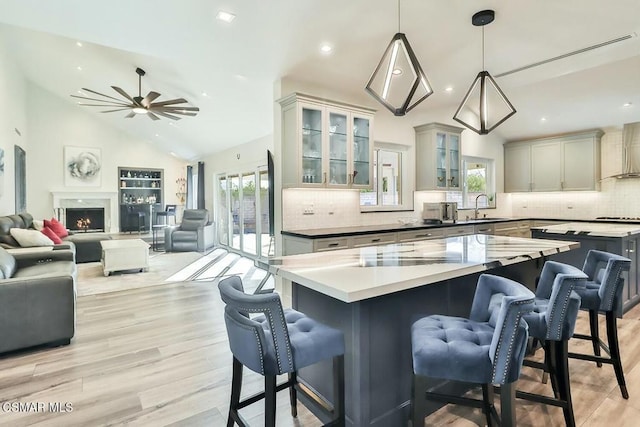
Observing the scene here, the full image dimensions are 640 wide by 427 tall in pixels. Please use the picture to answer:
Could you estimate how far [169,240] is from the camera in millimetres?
8398

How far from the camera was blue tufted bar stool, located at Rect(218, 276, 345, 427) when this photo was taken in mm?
1328

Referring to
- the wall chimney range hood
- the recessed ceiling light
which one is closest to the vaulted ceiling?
the recessed ceiling light

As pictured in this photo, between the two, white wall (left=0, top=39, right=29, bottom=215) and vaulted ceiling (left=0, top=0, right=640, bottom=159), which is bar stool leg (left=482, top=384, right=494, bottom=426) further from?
white wall (left=0, top=39, right=29, bottom=215)

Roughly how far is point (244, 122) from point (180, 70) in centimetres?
160

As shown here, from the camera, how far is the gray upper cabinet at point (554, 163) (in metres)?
5.92

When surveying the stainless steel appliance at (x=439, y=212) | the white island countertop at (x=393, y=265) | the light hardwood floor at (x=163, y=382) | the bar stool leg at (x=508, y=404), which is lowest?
the light hardwood floor at (x=163, y=382)

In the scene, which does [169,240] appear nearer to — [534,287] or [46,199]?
[46,199]

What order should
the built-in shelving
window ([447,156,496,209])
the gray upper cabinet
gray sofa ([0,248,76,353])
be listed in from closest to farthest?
gray sofa ([0,248,76,353])
the gray upper cabinet
window ([447,156,496,209])
the built-in shelving

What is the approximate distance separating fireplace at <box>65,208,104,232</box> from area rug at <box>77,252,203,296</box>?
440 centimetres

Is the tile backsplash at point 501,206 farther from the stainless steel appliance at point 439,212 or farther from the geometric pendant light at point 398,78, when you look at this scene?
the geometric pendant light at point 398,78

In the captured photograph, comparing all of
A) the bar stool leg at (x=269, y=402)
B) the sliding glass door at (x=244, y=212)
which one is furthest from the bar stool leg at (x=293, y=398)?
the sliding glass door at (x=244, y=212)

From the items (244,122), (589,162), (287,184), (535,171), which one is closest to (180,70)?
(244,122)

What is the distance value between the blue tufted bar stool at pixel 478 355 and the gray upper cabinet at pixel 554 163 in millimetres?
5812

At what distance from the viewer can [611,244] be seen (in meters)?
3.61
